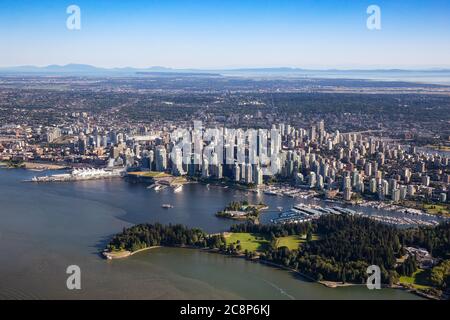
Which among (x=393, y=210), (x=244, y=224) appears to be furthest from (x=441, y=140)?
(x=244, y=224)

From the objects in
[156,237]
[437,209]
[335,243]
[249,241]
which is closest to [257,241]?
[249,241]

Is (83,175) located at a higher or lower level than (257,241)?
higher

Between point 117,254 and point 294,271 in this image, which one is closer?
point 294,271

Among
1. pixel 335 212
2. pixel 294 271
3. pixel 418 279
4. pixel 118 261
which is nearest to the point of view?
pixel 418 279

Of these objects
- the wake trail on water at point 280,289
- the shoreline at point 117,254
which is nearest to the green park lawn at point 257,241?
the wake trail on water at point 280,289

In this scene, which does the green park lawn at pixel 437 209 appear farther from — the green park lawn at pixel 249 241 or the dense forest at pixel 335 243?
the green park lawn at pixel 249 241

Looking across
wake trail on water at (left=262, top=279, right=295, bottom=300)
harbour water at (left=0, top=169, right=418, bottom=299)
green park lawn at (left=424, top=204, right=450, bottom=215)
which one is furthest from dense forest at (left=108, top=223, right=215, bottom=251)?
green park lawn at (left=424, top=204, right=450, bottom=215)

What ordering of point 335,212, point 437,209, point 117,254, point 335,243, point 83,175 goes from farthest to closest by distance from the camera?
1. point 83,175
2. point 437,209
3. point 335,212
4. point 335,243
5. point 117,254

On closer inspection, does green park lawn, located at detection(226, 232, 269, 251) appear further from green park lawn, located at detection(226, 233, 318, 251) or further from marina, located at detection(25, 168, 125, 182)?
marina, located at detection(25, 168, 125, 182)

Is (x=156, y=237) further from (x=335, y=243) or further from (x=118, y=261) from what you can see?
(x=335, y=243)

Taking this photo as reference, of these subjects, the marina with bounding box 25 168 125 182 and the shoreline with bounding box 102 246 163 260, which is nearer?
the shoreline with bounding box 102 246 163 260
